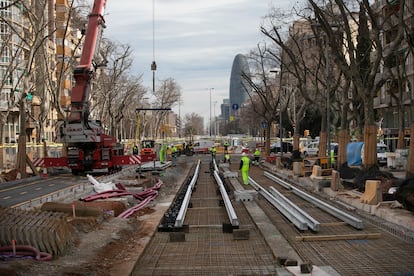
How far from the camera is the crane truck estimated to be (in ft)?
92.8

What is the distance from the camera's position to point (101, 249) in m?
10.9

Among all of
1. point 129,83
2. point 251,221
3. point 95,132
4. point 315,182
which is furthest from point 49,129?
point 251,221

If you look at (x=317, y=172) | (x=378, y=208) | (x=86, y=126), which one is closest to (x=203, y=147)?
(x=86, y=126)

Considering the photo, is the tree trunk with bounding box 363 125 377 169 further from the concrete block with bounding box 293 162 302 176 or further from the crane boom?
the crane boom

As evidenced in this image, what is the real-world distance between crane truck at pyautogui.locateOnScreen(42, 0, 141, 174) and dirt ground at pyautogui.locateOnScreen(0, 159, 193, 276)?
12555mm

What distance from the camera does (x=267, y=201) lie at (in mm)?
19516

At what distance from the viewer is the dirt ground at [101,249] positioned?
8656mm

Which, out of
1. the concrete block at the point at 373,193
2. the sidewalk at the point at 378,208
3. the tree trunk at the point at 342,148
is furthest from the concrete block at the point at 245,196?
the tree trunk at the point at 342,148

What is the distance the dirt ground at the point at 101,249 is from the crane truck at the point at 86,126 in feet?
41.2

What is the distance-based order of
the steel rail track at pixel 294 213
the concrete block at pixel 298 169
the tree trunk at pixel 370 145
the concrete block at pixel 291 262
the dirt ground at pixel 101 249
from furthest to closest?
1. the concrete block at pixel 298 169
2. the tree trunk at pixel 370 145
3. the steel rail track at pixel 294 213
4. the concrete block at pixel 291 262
5. the dirt ground at pixel 101 249

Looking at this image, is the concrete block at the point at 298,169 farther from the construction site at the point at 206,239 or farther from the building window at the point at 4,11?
the building window at the point at 4,11

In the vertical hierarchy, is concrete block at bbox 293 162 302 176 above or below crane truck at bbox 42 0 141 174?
below

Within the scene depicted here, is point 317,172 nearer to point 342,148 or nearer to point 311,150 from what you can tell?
point 342,148

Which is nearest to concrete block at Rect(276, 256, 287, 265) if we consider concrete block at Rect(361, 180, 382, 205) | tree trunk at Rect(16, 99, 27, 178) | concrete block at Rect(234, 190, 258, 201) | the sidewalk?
the sidewalk
